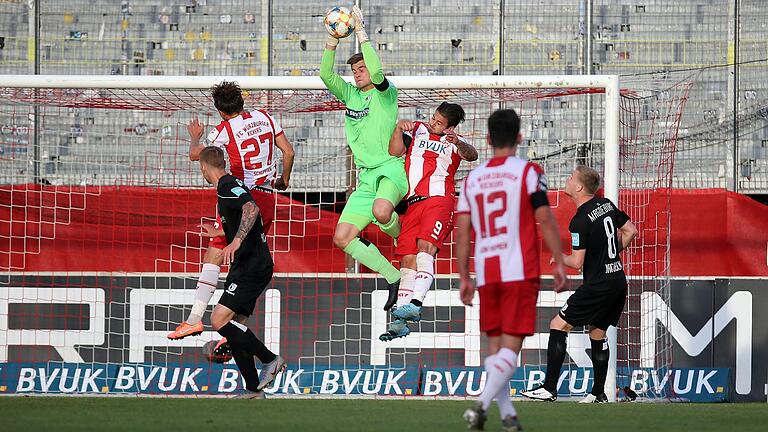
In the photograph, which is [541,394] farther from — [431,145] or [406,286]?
[431,145]

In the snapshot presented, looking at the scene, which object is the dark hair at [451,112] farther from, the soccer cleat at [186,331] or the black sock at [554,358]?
the soccer cleat at [186,331]

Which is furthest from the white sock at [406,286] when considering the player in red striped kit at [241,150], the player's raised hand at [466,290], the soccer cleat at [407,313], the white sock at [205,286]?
the player's raised hand at [466,290]

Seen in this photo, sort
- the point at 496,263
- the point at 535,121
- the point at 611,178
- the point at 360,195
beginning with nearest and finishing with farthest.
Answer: the point at 496,263 < the point at 360,195 < the point at 611,178 < the point at 535,121

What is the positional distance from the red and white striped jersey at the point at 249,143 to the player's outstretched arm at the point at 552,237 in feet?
13.4

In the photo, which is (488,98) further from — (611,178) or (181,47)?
(181,47)

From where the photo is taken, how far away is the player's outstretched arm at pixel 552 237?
6.61 meters

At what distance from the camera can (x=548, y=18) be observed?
1580 cm

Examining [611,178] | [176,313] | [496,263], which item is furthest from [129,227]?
[496,263]

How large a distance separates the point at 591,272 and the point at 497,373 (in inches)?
152

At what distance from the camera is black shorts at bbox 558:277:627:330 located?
10.2 meters

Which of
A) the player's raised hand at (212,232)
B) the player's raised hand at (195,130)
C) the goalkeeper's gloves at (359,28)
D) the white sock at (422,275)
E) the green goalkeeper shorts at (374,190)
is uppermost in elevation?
the goalkeeper's gloves at (359,28)

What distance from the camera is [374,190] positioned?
10.1 metres

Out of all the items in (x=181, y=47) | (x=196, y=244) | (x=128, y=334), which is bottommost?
(x=128, y=334)

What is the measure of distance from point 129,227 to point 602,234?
18.0 ft
